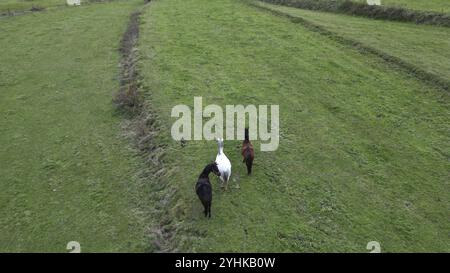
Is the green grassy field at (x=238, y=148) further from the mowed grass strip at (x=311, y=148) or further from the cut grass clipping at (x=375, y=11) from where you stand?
the cut grass clipping at (x=375, y=11)

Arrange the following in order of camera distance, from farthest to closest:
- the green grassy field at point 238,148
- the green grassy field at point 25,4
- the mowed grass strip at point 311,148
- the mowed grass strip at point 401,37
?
the green grassy field at point 25,4 → the mowed grass strip at point 401,37 → the green grassy field at point 238,148 → the mowed grass strip at point 311,148

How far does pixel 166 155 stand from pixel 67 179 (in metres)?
6.12

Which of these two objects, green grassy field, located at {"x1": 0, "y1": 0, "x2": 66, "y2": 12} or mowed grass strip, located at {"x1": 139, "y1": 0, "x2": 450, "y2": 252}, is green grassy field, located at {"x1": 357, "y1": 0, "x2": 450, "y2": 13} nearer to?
mowed grass strip, located at {"x1": 139, "y1": 0, "x2": 450, "y2": 252}

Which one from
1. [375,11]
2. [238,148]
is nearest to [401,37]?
[375,11]

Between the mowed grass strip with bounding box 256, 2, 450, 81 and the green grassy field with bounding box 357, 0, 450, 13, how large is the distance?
334 centimetres

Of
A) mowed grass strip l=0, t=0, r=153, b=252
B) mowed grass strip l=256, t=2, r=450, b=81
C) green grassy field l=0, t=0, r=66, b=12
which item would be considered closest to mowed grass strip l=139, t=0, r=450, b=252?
mowed grass strip l=256, t=2, r=450, b=81

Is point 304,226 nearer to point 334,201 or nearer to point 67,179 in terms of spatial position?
point 334,201

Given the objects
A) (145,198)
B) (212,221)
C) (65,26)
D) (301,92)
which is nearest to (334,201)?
(212,221)

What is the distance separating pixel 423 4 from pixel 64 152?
1739 inches

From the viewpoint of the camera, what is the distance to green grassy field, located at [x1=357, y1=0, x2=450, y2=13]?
4791 cm

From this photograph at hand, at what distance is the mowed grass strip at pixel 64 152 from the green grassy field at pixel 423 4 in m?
33.8

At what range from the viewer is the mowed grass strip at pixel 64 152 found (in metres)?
20.4

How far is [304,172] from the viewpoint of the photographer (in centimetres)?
2338

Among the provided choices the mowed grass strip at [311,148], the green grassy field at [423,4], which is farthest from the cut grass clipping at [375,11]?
the mowed grass strip at [311,148]
